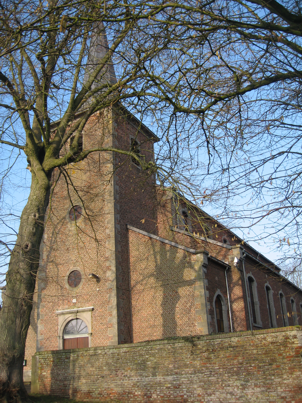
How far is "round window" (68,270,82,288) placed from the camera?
1698 cm

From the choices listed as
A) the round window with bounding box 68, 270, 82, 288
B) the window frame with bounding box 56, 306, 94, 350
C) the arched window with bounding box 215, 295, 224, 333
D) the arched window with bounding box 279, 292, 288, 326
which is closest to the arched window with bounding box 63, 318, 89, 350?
the window frame with bounding box 56, 306, 94, 350

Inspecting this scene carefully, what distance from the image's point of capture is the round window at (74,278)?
17.0m

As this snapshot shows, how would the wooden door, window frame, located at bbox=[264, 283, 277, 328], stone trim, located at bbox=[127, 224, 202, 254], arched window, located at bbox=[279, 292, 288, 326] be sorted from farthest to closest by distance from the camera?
arched window, located at bbox=[279, 292, 288, 326] < window frame, located at bbox=[264, 283, 277, 328] < the wooden door < stone trim, located at bbox=[127, 224, 202, 254]

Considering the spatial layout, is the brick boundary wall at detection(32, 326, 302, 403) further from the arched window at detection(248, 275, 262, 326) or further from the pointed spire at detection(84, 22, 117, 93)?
the arched window at detection(248, 275, 262, 326)

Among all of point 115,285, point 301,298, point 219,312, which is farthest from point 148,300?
point 301,298

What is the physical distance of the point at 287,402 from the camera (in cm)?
806

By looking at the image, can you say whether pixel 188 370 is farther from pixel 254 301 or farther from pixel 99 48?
pixel 254 301

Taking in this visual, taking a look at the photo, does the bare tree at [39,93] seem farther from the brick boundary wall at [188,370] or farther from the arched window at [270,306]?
the arched window at [270,306]

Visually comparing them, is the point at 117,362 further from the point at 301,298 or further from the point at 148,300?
the point at 301,298

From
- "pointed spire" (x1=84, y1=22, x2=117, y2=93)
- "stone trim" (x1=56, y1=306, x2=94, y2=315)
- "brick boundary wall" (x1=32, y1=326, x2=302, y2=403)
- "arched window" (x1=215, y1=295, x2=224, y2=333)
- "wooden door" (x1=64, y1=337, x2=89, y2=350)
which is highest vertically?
"pointed spire" (x1=84, y1=22, x2=117, y2=93)

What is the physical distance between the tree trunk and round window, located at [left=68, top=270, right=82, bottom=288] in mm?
7560

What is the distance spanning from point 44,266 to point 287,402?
1308 centimetres

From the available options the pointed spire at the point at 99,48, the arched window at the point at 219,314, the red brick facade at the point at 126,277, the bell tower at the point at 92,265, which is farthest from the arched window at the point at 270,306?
the pointed spire at the point at 99,48

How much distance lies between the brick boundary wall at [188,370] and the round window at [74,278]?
466cm
